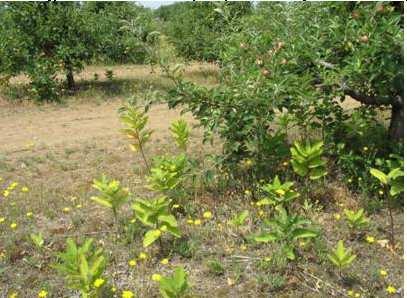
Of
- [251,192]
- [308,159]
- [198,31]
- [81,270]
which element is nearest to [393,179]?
[308,159]

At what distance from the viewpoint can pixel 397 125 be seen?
4883 millimetres

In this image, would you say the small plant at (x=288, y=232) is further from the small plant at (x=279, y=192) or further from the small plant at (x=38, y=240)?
the small plant at (x=38, y=240)

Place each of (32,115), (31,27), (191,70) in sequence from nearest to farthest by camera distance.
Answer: (32,115), (31,27), (191,70)

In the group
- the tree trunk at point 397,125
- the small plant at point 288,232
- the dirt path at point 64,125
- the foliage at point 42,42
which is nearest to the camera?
the small plant at point 288,232

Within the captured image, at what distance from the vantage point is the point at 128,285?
3.49 meters

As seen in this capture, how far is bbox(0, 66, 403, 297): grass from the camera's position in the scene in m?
3.44

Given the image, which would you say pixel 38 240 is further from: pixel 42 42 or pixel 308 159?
pixel 42 42

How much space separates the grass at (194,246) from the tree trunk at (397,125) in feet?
2.67

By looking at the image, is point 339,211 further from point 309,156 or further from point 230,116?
point 230,116

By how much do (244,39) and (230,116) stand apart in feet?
2.63

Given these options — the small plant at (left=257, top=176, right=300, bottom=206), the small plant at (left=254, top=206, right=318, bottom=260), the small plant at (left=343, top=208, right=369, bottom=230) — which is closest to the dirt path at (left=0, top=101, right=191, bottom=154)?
the small plant at (left=257, top=176, right=300, bottom=206)

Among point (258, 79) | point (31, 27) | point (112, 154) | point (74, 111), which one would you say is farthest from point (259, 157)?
point (31, 27)

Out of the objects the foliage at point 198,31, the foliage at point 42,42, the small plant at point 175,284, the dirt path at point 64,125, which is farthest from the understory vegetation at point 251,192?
the foliage at point 198,31

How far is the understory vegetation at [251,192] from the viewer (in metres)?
3.46
